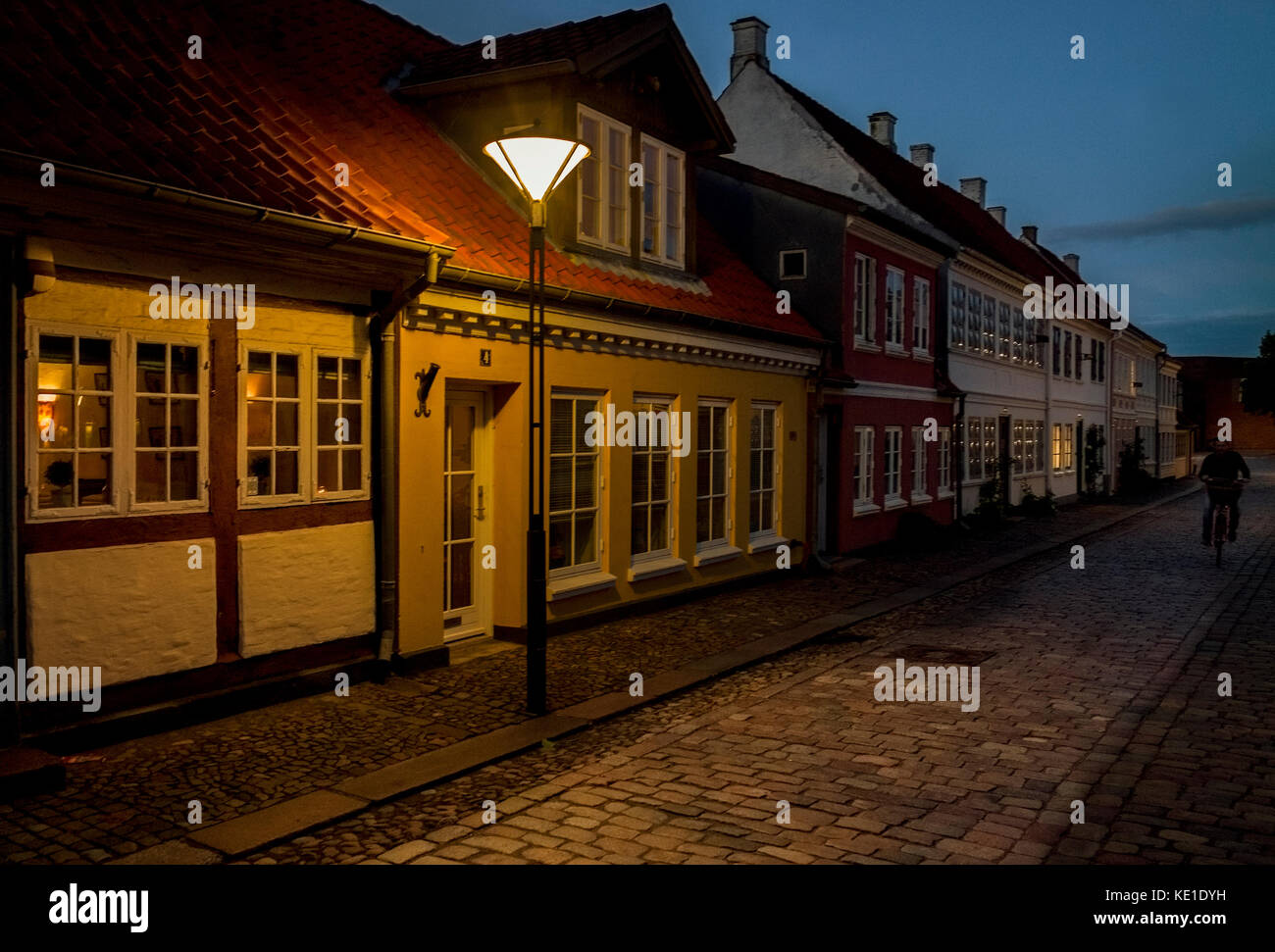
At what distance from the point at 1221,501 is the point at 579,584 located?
11.8 metres

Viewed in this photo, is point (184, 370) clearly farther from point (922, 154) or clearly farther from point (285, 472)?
point (922, 154)

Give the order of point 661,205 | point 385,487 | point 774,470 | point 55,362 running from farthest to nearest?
1. point 774,470
2. point 661,205
3. point 385,487
4. point 55,362

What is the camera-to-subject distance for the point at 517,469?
9891 mm

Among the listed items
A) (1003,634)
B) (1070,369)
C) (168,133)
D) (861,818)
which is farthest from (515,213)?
(1070,369)

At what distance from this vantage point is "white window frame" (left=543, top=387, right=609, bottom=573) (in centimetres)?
1027

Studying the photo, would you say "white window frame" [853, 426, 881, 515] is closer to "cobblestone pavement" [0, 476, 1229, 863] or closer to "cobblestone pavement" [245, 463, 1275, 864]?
"cobblestone pavement" [0, 476, 1229, 863]

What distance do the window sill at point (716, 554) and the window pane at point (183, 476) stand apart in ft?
22.8

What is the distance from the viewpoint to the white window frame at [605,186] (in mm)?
11156

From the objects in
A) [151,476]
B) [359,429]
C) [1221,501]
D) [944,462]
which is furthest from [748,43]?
[151,476]

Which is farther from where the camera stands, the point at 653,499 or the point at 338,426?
the point at 653,499

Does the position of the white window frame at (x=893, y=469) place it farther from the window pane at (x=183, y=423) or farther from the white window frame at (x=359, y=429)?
the window pane at (x=183, y=423)

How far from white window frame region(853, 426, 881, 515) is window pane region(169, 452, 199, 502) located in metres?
13.0

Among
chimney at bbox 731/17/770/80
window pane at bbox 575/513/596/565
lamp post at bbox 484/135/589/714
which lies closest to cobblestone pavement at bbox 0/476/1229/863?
lamp post at bbox 484/135/589/714

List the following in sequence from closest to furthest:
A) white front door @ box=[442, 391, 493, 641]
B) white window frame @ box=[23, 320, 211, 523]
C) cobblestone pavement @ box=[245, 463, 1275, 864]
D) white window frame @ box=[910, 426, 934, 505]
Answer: cobblestone pavement @ box=[245, 463, 1275, 864] → white window frame @ box=[23, 320, 211, 523] → white front door @ box=[442, 391, 493, 641] → white window frame @ box=[910, 426, 934, 505]
